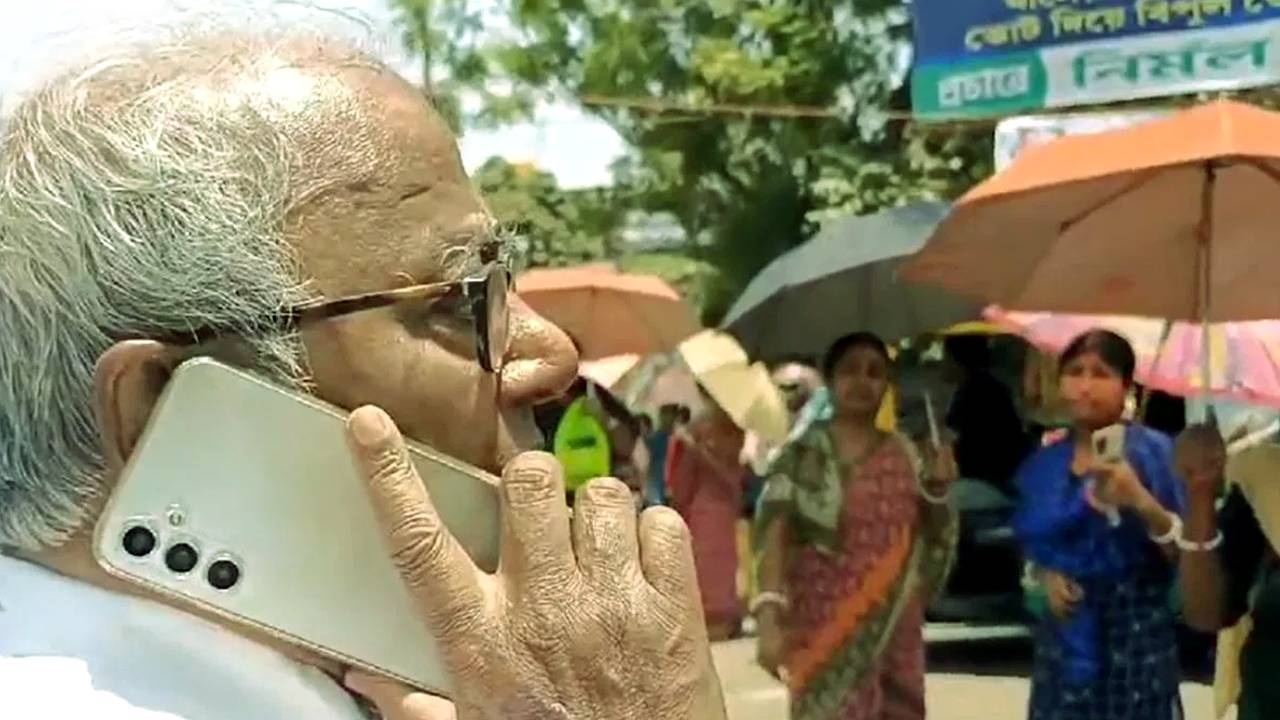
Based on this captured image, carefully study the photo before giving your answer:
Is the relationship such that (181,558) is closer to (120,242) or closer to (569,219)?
(120,242)

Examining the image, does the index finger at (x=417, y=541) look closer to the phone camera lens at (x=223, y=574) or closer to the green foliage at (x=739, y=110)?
the phone camera lens at (x=223, y=574)

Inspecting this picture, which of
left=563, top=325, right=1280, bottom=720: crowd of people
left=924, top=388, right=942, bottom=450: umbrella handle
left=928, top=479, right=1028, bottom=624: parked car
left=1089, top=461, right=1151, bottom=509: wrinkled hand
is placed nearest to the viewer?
left=563, top=325, right=1280, bottom=720: crowd of people

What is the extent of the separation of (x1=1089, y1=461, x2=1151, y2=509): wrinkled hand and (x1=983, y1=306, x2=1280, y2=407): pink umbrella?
170cm

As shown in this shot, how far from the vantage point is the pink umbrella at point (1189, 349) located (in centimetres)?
752

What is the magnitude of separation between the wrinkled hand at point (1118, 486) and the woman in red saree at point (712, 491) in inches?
173

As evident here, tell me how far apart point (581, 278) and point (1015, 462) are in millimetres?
2519

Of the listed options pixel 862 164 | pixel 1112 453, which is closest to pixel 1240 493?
pixel 1112 453

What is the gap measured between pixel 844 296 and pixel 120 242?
6.92m

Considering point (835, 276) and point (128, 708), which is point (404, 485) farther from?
point (835, 276)

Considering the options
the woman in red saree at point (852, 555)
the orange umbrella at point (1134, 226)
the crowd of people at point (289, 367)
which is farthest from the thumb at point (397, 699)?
the woman in red saree at point (852, 555)

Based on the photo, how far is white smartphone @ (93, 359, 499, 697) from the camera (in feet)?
5.16

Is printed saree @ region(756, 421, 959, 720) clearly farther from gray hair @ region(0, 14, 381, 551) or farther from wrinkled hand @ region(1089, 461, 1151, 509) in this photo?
gray hair @ region(0, 14, 381, 551)

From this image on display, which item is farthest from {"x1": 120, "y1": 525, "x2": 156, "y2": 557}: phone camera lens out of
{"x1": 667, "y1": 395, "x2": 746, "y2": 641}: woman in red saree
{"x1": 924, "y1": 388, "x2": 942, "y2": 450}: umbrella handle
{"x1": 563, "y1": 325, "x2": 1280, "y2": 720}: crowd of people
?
{"x1": 667, "y1": 395, "x2": 746, "y2": 641}: woman in red saree

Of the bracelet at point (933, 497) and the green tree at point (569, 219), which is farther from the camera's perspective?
the green tree at point (569, 219)
